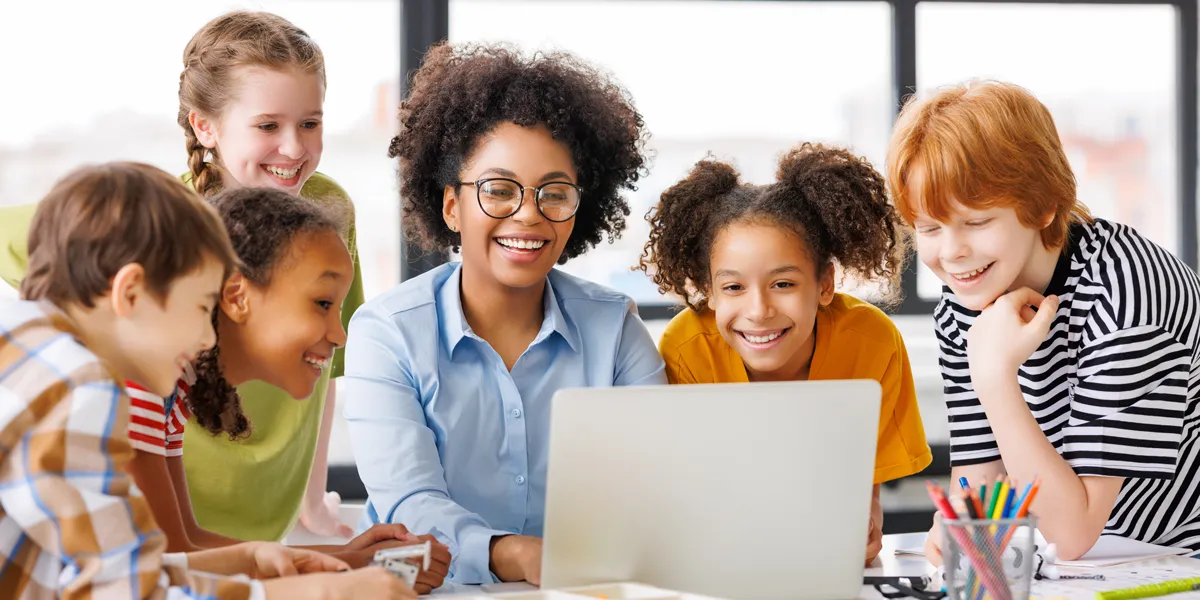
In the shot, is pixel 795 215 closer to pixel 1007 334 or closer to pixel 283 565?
pixel 1007 334

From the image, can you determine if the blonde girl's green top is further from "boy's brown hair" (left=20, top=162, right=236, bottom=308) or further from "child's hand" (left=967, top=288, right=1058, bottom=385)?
"child's hand" (left=967, top=288, right=1058, bottom=385)

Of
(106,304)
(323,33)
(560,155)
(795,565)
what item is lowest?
(795,565)

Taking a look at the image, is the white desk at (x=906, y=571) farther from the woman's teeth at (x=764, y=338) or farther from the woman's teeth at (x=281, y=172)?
the woman's teeth at (x=281, y=172)

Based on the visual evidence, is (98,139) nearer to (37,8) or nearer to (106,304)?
(37,8)

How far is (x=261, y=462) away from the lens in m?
1.83

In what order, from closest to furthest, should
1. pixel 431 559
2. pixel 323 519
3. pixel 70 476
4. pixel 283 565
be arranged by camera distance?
pixel 70 476 → pixel 283 565 → pixel 431 559 → pixel 323 519

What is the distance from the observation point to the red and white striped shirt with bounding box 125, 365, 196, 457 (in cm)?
127

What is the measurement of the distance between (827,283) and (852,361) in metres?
→ 0.13

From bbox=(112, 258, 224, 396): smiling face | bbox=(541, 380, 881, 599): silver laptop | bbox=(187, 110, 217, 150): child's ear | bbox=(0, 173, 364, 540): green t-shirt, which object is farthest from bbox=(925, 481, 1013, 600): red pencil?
bbox=(187, 110, 217, 150): child's ear

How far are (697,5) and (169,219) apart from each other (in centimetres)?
264

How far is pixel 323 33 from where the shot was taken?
10.6 ft

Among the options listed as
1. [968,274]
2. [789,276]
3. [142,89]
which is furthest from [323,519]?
[142,89]

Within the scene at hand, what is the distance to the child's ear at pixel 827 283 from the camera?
68.5 inches

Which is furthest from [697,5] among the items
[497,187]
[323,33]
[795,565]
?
[795,565]
